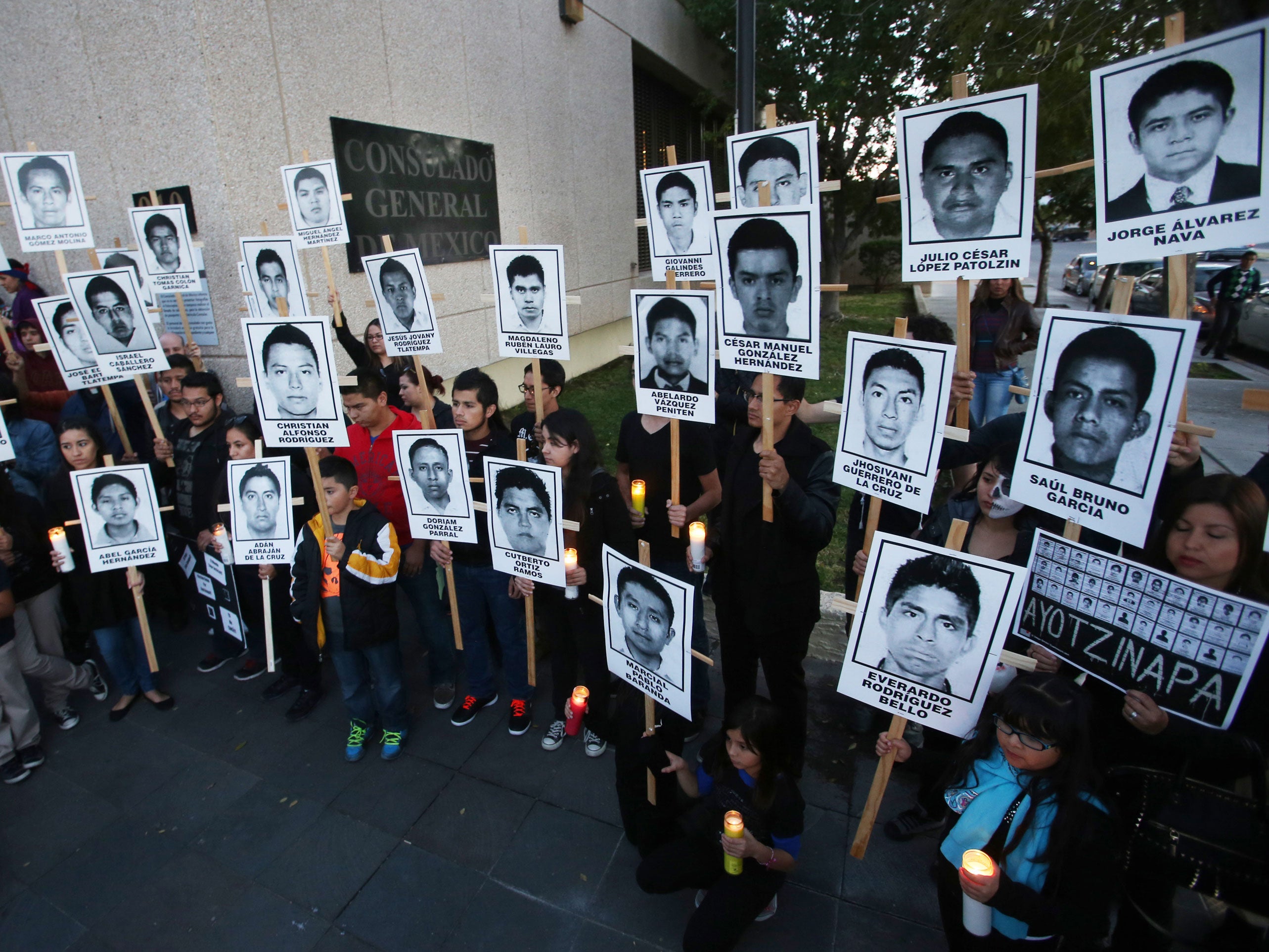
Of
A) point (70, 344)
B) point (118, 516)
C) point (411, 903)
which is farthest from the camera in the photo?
point (70, 344)

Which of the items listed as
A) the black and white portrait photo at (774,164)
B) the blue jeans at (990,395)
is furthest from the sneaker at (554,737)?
the blue jeans at (990,395)

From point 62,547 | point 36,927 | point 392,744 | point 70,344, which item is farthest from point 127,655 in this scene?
point 70,344

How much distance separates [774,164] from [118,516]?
4369 millimetres

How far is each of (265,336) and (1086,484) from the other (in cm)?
404

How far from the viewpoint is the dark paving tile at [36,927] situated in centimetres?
308

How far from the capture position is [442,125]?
879 cm

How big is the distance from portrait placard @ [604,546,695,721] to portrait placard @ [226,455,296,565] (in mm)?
2055

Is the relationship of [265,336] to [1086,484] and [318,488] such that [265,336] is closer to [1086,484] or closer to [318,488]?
[318,488]

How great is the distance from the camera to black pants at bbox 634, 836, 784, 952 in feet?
8.95

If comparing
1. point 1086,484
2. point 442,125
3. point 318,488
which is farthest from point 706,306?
point 442,125

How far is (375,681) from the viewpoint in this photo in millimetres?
4066

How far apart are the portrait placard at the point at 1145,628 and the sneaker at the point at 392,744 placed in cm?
332

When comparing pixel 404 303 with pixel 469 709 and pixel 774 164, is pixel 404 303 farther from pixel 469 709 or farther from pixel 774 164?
pixel 469 709

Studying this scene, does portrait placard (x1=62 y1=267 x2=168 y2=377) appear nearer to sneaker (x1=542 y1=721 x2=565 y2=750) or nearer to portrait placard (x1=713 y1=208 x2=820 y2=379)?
sneaker (x1=542 y1=721 x2=565 y2=750)
